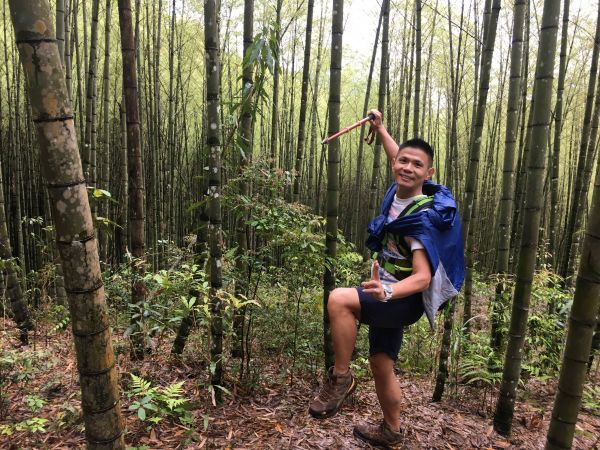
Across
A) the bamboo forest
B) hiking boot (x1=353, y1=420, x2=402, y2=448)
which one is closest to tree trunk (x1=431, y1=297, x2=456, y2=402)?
the bamboo forest

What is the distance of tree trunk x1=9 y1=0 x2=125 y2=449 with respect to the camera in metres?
1.00

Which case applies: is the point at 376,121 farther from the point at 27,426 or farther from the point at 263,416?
the point at 27,426

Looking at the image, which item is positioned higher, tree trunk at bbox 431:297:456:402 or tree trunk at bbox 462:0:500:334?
tree trunk at bbox 462:0:500:334

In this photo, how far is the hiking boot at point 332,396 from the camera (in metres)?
2.00

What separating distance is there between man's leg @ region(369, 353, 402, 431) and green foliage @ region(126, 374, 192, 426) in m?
1.04

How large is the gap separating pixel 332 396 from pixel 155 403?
1.13 m

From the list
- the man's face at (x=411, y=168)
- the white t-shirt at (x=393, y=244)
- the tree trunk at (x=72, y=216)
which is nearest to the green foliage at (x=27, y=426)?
the tree trunk at (x=72, y=216)

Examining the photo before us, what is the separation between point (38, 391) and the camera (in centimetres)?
282

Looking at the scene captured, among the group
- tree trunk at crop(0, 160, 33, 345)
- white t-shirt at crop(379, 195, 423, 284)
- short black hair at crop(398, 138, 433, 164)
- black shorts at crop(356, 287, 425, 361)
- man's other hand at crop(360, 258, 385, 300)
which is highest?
short black hair at crop(398, 138, 433, 164)

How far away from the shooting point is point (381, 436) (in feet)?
7.59

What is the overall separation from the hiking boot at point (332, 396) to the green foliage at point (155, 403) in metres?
0.71

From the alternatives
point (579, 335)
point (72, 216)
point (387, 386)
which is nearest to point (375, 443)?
point (387, 386)

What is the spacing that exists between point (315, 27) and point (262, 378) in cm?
833

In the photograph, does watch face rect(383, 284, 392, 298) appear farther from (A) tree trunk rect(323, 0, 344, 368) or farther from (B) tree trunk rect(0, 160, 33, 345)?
(B) tree trunk rect(0, 160, 33, 345)
